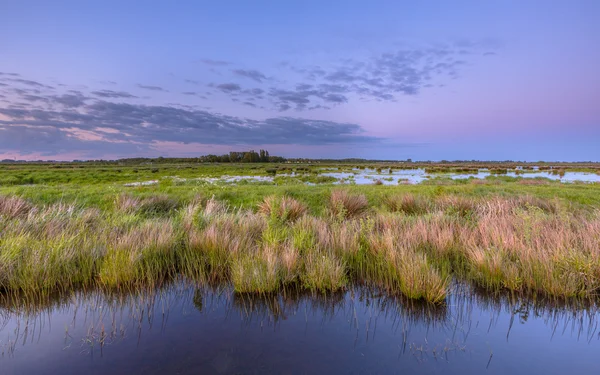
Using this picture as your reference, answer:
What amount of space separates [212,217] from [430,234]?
708cm

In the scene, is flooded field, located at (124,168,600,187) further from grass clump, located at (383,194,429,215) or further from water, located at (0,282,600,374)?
water, located at (0,282,600,374)

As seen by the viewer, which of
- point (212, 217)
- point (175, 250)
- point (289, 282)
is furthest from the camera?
point (212, 217)

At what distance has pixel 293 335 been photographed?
471 cm

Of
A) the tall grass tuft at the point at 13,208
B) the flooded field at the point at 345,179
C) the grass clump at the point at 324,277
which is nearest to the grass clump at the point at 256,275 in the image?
the grass clump at the point at 324,277

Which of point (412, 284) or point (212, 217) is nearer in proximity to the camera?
point (412, 284)

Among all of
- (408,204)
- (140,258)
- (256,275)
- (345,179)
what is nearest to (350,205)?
(408,204)

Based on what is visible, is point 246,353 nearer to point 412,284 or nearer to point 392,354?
point 392,354

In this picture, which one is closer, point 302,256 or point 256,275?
point 256,275

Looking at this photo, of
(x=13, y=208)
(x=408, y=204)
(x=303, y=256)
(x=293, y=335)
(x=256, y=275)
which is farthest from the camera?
(x=408, y=204)

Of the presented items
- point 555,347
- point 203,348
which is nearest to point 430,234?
point 555,347

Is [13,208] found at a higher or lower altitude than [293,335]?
higher

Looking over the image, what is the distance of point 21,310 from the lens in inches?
208

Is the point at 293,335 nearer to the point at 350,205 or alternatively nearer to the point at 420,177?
the point at 350,205

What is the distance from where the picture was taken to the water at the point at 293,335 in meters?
4.01
